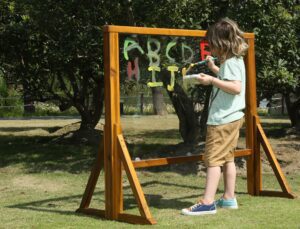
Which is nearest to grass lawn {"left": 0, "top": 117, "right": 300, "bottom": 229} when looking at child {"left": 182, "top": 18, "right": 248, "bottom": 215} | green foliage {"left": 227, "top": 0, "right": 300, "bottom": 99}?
child {"left": 182, "top": 18, "right": 248, "bottom": 215}

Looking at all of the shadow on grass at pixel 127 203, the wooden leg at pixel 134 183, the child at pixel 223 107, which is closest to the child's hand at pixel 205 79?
the child at pixel 223 107

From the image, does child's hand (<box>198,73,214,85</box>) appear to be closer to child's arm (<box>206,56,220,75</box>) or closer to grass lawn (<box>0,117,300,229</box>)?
child's arm (<box>206,56,220,75</box>)

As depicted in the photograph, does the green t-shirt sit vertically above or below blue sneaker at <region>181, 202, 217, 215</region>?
above

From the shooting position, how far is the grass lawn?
5.41 meters

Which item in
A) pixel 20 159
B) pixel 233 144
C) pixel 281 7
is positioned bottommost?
pixel 20 159

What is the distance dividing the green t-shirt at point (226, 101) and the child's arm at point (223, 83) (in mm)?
75

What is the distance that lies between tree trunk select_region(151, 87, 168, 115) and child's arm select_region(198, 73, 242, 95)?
0.84 m

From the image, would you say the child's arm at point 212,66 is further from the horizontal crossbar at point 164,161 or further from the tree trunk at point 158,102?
the horizontal crossbar at point 164,161

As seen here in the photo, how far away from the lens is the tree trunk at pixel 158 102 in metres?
6.33

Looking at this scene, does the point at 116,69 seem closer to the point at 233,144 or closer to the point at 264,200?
the point at 233,144

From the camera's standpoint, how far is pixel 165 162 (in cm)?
609

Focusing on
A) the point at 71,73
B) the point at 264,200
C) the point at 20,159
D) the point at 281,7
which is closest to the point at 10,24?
the point at 71,73

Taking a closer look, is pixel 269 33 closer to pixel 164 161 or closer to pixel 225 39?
pixel 225 39

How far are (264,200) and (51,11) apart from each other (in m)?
5.15
